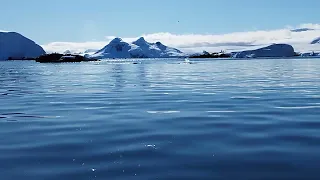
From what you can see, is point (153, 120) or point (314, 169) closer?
point (314, 169)

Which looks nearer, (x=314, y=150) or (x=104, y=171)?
(x=104, y=171)

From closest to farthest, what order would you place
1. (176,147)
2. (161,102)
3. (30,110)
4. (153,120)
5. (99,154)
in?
(99,154) < (176,147) < (153,120) < (30,110) < (161,102)

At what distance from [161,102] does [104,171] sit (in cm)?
1418

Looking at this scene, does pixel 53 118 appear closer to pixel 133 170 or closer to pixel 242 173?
pixel 133 170

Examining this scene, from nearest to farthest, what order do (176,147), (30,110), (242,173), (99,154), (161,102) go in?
1. (242,173)
2. (99,154)
3. (176,147)
4. (30,110)
5. (161,102)

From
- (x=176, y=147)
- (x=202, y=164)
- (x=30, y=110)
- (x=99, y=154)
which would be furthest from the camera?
(x=30, y=110)

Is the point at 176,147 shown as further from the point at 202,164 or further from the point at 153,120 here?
the point at 153,120

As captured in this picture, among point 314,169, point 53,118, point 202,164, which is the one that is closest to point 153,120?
point 53,118

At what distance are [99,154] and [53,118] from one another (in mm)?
7336

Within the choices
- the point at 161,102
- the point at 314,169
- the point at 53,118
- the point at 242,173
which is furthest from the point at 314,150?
the point at 161,102

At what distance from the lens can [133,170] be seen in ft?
28.9

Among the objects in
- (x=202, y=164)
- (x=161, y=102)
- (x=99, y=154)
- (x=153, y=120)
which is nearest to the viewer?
(x=202, y=164)

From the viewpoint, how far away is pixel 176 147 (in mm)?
10984

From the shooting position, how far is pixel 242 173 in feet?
28.0
